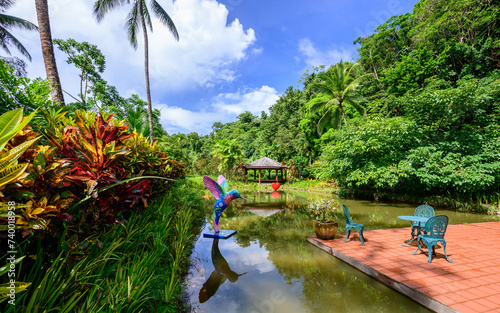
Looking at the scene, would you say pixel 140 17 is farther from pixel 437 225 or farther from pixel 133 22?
pixel 437 225

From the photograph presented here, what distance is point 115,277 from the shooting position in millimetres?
2238

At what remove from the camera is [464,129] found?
959 centimetres

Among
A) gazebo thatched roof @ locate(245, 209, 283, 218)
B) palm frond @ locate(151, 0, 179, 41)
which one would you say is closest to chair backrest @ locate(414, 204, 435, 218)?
gazebo thatched roof @ locate(245, 209, 283, 218)

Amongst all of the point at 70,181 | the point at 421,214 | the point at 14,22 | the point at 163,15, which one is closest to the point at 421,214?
the point at 421,214

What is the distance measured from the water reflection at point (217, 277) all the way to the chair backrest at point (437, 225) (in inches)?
143

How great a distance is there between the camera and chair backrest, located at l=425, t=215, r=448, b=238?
12.3 ft

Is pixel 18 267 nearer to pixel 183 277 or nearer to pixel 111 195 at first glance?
pixel 111 195

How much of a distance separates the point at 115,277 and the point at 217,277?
1.94 metres

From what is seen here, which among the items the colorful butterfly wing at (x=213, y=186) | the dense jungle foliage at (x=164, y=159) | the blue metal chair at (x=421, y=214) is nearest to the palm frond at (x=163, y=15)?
the dense jungle foliage at (x=164, y=159)

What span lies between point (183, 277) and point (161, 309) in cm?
120

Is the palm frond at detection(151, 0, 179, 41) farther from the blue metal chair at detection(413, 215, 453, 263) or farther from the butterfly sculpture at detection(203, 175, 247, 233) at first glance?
the blue metal chair at detection(413, 215, 453, 263)

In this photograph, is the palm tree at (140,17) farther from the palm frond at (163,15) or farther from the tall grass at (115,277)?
the tall grass at (115,277)

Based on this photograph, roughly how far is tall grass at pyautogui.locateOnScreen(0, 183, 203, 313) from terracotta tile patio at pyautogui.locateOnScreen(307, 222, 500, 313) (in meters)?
3.22

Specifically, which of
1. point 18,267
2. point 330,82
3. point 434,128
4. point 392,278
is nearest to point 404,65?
point 330,82
